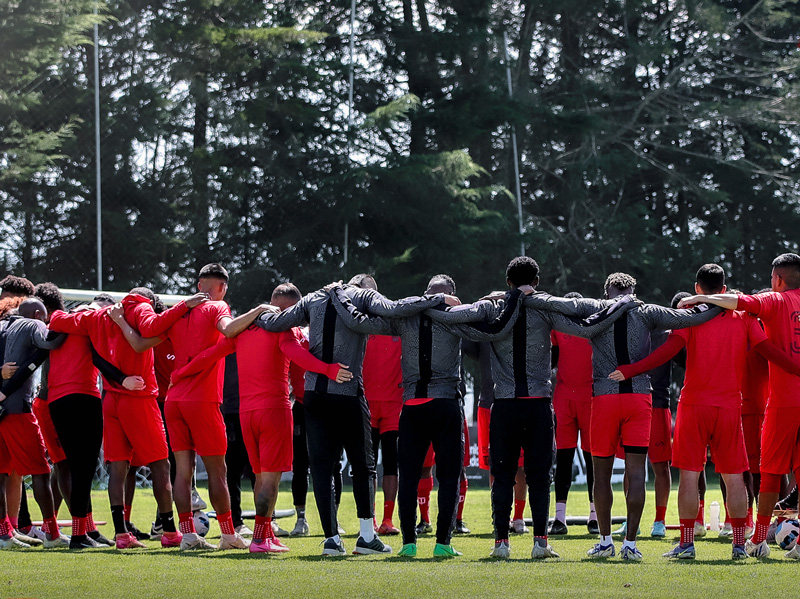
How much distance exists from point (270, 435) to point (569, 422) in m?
3.04

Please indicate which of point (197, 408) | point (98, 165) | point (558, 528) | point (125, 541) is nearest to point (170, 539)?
point (125, 541)

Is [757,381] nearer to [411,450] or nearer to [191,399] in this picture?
[411,450]

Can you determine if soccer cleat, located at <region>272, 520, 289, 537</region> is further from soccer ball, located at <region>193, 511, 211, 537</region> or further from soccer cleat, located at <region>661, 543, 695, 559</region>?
soccer cleat, located at <region>661, 543, 695, 559</region>

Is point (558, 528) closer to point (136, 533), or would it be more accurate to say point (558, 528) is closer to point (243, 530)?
point (243, 530)

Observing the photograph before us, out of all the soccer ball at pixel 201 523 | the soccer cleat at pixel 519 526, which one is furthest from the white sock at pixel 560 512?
the soccer ball at pixel 201 523

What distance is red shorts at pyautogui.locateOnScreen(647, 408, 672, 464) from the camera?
29.6 ft

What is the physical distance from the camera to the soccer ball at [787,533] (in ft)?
26.8

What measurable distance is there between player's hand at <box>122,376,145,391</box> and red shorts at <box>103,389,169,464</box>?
5.2 inches

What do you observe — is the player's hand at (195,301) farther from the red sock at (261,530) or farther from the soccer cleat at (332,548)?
the soccer cleat at (332,548)

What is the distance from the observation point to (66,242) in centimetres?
1767

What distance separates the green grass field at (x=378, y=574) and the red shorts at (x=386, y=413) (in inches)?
53.4

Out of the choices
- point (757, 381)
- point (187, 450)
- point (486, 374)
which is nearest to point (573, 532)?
point (486, 374)

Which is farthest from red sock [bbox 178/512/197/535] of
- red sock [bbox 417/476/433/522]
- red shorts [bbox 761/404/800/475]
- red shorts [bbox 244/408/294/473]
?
red shorts [bbox 761/404/800/475]

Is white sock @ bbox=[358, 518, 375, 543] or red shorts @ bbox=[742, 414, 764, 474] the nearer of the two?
white sock @ bbox=[358, 518, 375, 543]
